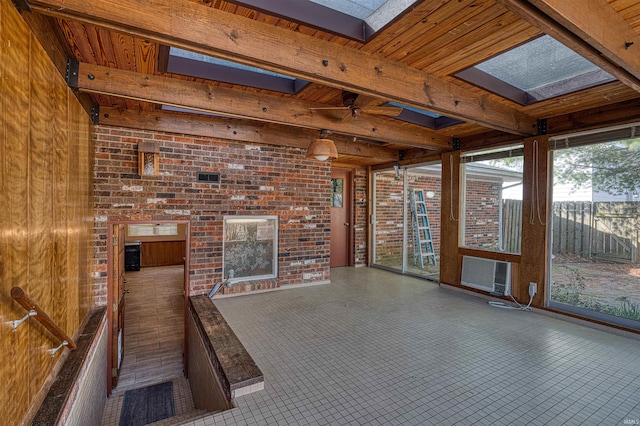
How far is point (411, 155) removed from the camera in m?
6.09

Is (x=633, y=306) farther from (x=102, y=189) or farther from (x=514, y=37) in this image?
(x=102, y=189)

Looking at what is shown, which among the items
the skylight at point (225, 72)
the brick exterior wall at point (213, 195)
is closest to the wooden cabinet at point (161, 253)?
the brick exterior wall at point (213, 195)

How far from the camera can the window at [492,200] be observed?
14.5 ft

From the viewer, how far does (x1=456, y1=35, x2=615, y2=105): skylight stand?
2.56 metres

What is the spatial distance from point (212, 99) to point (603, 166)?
447cm

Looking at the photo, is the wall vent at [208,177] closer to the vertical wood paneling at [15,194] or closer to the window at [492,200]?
the vertical wood paneling at [15,194]

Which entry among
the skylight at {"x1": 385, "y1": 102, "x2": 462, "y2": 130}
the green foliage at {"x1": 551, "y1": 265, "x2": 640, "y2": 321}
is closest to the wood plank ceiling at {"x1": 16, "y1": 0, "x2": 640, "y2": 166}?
the skylight at {"x1": 385, "y1": 102, "x2": 462, "y2": 130}

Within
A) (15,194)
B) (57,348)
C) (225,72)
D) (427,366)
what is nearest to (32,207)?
(15,194)

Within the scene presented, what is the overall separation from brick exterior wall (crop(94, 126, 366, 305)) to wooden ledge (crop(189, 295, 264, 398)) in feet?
3.12

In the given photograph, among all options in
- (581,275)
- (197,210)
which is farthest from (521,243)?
(197,210)

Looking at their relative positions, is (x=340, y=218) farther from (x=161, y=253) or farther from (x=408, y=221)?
(x=161, y=253)

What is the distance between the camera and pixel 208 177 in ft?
14.8

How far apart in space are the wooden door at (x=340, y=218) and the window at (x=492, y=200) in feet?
8.82

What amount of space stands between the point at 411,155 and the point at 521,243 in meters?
2.59
